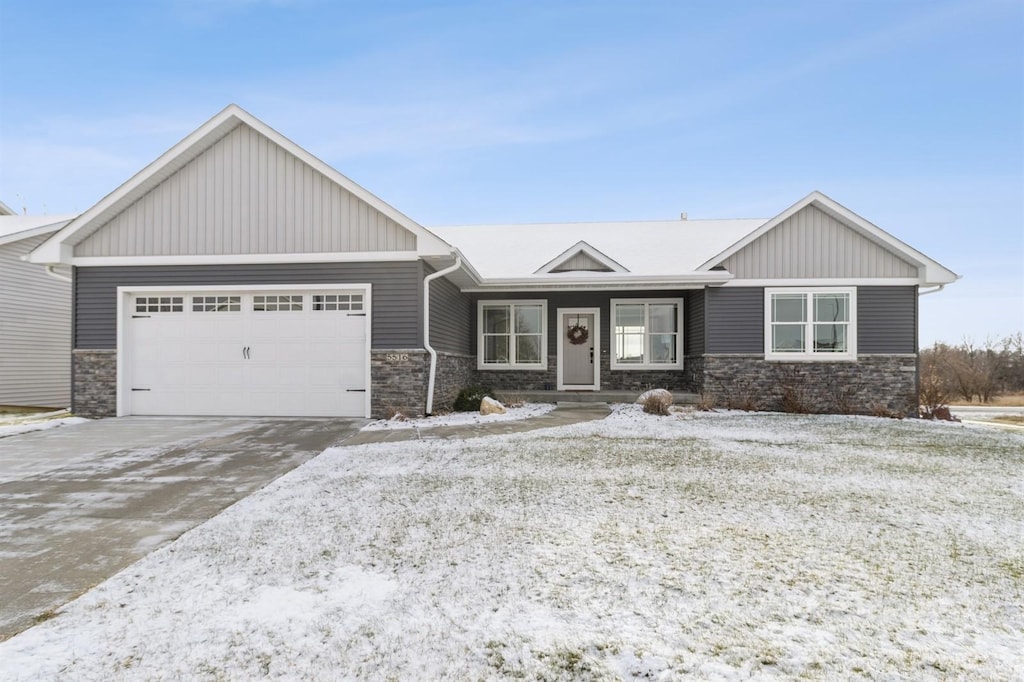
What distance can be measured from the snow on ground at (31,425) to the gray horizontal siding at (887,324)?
15452 millimetres

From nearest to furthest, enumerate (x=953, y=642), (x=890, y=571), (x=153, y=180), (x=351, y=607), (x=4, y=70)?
1. (x=953, y=642)
2. (x=351, y=607)
3. (x=890, y=571)
4. (x=153, y=180)
5. (x=4, y=70)

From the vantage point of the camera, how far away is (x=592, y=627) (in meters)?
2.45

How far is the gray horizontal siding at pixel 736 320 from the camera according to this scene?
1223 cm

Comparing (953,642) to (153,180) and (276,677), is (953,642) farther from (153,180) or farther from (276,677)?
(153,180)

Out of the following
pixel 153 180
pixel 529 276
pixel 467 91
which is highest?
pixel 467 91

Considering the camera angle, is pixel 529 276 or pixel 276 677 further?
pixel 529 276

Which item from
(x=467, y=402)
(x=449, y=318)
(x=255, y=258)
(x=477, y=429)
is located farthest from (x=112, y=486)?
(x=449, y=318)

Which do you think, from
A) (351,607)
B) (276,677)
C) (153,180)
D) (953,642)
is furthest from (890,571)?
(153,180)

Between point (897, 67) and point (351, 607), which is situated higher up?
point (897, 67)

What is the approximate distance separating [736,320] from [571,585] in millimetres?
10639

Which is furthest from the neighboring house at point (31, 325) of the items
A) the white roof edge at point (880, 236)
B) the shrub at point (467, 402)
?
the white roof edge at point (880, 236)

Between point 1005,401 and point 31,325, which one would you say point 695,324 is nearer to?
point 1005,401

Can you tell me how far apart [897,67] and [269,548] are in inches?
613

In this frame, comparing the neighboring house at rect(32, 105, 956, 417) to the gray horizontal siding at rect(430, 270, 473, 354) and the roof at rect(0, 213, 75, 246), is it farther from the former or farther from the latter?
the roof at rect(0, 213, 75, 246)
